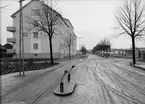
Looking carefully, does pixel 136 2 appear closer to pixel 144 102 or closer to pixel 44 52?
pixel 144 102

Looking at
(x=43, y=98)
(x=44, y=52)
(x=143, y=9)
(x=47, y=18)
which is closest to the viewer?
(x=43, y=98)

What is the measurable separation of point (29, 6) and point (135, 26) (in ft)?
98.6

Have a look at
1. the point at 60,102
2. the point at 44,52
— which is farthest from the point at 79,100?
the point at 44,52

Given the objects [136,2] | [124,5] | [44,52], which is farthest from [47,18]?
[44,52]

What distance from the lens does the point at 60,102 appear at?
17.3 ft

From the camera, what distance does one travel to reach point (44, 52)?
39.5 metres

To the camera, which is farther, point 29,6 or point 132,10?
point 29,6

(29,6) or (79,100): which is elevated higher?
(29,6)

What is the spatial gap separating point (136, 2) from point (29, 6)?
96.0 feet

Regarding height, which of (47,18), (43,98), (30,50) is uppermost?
(47,18)

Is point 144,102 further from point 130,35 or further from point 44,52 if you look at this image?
point 44,52

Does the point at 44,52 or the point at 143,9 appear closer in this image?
the point at 143,9

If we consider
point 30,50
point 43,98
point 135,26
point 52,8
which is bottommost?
point 43,98

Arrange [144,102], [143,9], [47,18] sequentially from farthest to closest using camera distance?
[47,18] → [143,9] → [144,102]
